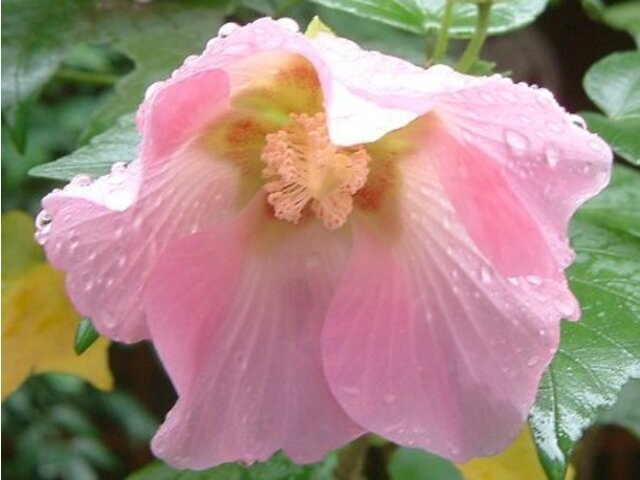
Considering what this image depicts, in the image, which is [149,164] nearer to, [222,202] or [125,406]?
[222,202]

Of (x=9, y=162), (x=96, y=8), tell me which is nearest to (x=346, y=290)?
(x=96, y=8)

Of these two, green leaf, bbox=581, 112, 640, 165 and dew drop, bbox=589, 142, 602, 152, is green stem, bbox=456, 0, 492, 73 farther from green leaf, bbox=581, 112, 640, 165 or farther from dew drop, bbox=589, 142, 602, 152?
dew drop, bbox=589, 142, 602, 152

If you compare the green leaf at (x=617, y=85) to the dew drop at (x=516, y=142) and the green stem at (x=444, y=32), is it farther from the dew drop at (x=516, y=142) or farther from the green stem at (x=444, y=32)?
the dew drop at (x=516, y=142)

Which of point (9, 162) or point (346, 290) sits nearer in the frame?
point (346, 290)

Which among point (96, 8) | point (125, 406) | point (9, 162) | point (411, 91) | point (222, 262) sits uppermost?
point (411, 91)

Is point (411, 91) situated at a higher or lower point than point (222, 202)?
higher

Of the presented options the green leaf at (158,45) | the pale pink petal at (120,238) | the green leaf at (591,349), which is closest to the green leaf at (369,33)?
the green leaf at (158,45)

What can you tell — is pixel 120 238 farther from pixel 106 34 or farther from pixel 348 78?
pixel 106 34
